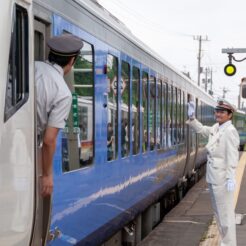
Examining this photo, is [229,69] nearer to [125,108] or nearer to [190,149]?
[190,149]

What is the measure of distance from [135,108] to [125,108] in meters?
0.65

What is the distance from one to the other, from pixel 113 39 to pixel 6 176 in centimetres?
340

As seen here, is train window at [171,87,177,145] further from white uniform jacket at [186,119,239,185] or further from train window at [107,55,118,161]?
train window at [107,55,118,161]

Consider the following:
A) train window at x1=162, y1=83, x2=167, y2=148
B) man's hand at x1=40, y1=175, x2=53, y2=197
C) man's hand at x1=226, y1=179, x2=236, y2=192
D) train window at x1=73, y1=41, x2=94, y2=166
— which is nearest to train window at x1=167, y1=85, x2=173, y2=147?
train window at x1=162, y1=83, x2=167, y2=148

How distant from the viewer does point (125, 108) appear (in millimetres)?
7191

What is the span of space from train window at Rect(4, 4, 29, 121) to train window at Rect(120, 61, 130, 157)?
10.8ft

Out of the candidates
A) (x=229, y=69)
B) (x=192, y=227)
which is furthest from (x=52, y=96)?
(x=229, y=69)

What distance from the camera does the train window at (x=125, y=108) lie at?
7004mm

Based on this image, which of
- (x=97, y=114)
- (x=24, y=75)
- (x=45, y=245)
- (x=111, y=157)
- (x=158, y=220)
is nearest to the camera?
(x=24, y=75)

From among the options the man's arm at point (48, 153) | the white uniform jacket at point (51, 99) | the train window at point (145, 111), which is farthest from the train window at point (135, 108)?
the man's arm at point (48, 153)

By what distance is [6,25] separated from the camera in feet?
11.2

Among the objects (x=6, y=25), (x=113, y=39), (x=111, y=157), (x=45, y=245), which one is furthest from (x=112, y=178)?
(x=6, y=25)

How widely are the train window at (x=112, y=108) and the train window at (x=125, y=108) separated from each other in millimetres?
342

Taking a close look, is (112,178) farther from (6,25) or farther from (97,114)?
(6,25)
